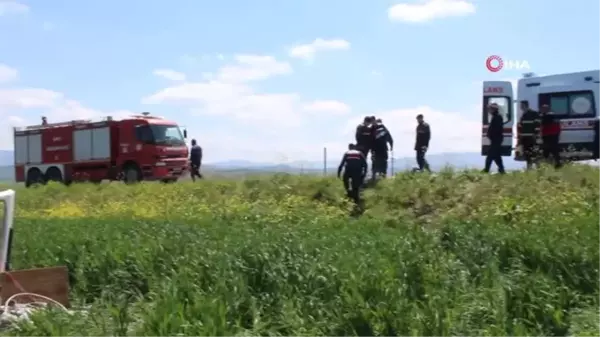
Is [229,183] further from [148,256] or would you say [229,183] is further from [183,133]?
[148,256]

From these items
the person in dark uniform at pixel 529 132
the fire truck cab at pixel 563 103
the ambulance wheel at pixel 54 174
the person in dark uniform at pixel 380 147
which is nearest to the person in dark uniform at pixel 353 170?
the person in dark uniform at pixel 380 147

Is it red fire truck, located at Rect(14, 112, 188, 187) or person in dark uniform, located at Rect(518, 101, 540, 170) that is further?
→ red fire truck, located at Rect(14, 112, 188, 187)

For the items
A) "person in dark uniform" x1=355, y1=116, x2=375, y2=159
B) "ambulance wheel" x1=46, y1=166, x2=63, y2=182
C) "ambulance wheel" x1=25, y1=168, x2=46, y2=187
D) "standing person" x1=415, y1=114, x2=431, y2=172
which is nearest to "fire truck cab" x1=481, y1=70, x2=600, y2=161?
"standing person" x1=415, y1=114, x2=431, y2=172

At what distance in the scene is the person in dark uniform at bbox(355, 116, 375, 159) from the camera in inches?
787

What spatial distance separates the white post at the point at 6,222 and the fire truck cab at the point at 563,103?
Result: 17.3 meters

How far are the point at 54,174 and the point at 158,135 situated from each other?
7676 millimetres

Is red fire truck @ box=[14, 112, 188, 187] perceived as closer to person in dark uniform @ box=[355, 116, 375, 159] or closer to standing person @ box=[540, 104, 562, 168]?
person in dark uniform @ box=[355, 116, 375, 159]

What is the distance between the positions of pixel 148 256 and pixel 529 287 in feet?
14.9

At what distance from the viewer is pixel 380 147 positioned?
19.8m

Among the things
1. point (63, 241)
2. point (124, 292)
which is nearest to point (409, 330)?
point (124, 292)

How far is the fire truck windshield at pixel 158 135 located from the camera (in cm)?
3066

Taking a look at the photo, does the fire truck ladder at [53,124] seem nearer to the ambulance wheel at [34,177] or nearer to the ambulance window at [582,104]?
the ambulance wheel at [34,177]

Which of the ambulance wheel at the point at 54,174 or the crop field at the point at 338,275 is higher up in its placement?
the ambulance wheel at the point at 54,174

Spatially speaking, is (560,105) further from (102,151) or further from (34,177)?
(34,177)
